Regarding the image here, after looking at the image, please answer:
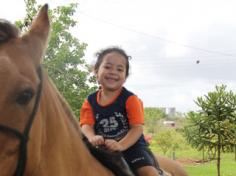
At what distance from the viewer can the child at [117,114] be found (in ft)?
12.2

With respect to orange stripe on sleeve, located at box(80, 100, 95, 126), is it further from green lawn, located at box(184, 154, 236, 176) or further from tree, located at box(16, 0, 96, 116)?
green lawn, located at box(184, 154, 236, 176)

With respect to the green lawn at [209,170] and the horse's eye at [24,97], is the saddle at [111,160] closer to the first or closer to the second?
the horse's eye at [24,97]

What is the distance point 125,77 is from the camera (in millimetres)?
3881

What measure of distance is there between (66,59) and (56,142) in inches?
538

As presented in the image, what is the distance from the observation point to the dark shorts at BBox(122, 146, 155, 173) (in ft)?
12.5

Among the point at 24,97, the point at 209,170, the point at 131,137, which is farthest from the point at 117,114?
the point at 209,170

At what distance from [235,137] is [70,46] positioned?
30.6 feet

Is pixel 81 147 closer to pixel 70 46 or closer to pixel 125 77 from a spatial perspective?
pixel 125 77

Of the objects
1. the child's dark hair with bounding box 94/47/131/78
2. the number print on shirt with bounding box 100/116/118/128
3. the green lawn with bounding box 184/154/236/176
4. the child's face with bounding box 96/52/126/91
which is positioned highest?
the child's dark hair with bounding box 94/47/131/78

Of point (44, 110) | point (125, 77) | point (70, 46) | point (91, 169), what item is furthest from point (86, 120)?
point (70, 46)

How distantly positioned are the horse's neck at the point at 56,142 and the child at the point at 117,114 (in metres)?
0.69

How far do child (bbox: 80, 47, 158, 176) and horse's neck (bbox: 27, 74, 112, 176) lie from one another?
686 mm

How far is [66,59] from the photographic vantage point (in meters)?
16.2

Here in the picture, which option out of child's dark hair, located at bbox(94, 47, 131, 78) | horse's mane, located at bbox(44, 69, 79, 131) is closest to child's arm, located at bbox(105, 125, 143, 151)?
child's dark hair, located at bbox(94, 47, 131, 78)
